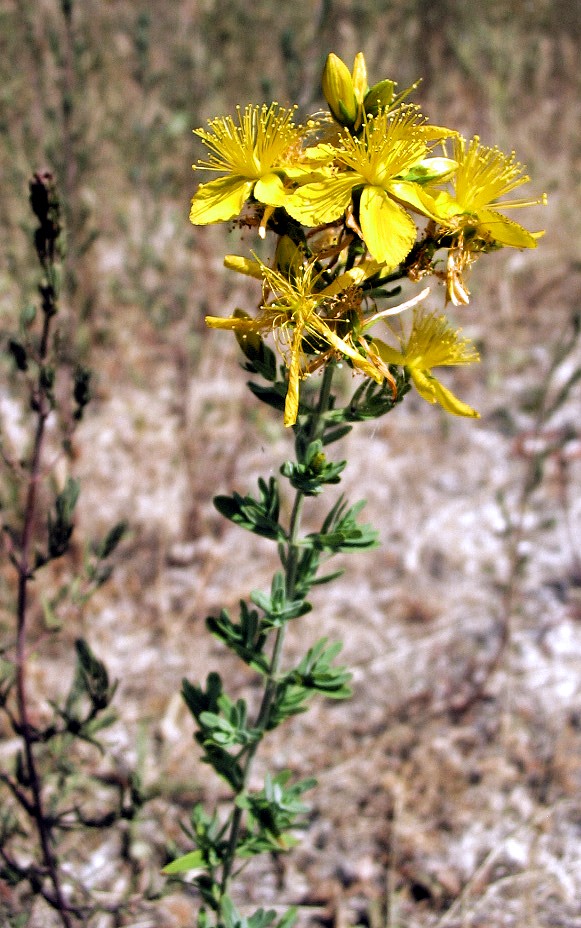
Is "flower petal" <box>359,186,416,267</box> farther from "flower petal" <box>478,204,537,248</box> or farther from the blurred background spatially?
the blurred background

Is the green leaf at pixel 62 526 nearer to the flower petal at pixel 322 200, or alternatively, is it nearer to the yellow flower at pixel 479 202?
the flower petal at pixel 322 200

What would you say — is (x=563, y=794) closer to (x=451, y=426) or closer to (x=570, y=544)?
(x=570, y=544)

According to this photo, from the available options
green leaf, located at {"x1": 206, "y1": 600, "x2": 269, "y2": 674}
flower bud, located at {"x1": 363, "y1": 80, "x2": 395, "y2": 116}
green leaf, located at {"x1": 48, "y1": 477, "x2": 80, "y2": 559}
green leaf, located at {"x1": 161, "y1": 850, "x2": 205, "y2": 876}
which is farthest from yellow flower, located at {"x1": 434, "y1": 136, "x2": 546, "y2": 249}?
green leaf, located at {"x1": 161, "y1": 850, "x2": 205, "y2": 876}

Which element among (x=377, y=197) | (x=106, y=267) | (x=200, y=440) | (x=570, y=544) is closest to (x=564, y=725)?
(x=570, y=544)

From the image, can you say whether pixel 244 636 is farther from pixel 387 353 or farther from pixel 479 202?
pixel 479 202

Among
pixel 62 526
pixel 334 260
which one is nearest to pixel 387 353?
pixel 334 260

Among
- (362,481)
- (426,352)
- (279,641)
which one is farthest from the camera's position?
(362,481)

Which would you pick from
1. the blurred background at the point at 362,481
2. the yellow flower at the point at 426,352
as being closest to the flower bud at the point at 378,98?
the yellow flower at the point at 426,352
